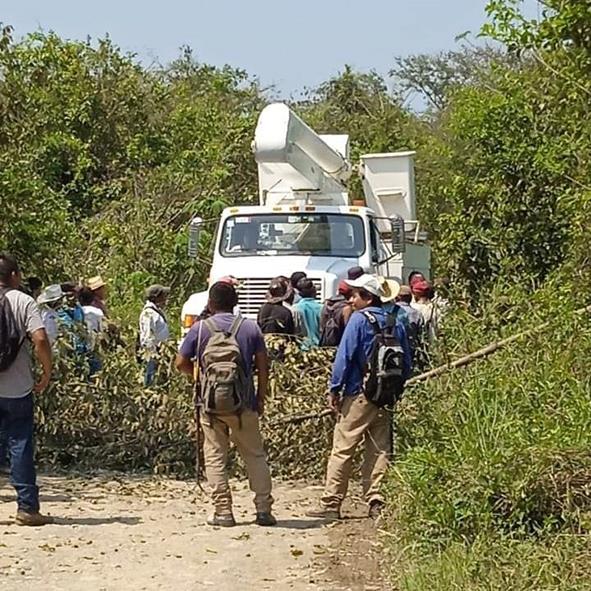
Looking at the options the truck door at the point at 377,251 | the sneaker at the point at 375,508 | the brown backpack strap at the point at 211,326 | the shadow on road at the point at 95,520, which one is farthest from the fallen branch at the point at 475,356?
the truck door at the point at 377,251

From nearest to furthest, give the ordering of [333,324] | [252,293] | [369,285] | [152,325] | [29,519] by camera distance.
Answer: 1. [29,519]
2. [369,285]
3. [333,324]
4. [152,325]
5. [252,293]

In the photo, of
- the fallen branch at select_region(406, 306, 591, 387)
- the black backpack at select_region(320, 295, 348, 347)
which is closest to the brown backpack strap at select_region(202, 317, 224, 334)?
the fallen branch at select_region(406, 306, 591, 387)

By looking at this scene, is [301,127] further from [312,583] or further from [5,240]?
[312,583]

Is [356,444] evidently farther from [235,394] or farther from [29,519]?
[29,519]

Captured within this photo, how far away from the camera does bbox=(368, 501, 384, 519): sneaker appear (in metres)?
8.86

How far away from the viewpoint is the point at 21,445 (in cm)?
875

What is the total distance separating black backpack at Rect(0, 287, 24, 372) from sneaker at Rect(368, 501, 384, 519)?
2729 millimetres

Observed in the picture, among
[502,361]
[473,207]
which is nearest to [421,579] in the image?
[502,361]

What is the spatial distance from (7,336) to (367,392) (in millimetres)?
2525

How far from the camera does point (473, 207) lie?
62.8ft

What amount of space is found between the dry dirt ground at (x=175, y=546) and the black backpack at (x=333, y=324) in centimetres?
174

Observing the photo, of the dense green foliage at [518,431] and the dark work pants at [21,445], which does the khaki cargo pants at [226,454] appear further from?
the dark work pants at [21,445]

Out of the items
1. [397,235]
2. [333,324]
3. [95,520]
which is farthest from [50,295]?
[397,235]

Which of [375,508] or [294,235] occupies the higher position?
[294,235]
